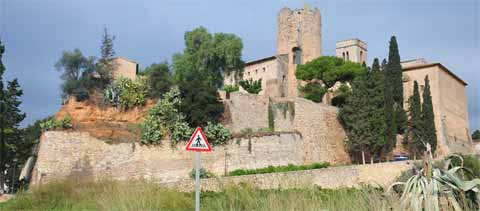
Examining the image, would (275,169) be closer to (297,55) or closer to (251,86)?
(251,86)

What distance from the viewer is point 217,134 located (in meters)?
28.5

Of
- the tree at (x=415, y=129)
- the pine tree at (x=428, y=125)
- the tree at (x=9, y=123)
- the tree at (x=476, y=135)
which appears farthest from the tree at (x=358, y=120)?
the tree at (x=476, y=135)

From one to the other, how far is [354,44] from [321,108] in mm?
22121

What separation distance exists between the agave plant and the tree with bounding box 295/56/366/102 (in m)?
30.6

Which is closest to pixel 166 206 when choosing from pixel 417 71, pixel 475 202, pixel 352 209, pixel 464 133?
pixel 352 209

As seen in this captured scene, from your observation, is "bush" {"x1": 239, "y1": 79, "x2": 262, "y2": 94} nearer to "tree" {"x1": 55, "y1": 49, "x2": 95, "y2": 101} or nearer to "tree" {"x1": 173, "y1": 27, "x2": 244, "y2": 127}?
"tree" {"x1": 173, "y1": 27, "x2": 244, "y2": 127}

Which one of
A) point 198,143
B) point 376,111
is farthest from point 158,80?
point 198,143

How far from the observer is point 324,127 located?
31.6 m

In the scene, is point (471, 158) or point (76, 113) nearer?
point (471, 158)

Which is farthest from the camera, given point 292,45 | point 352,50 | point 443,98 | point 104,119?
point 352,50

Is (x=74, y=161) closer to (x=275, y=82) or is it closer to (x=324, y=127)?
(x=324, y=127)

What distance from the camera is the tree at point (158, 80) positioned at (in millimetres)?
29688

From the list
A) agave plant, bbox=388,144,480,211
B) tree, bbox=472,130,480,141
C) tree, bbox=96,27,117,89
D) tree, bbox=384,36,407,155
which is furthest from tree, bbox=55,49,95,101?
tree, bbox=472,130,480,141

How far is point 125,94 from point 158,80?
6.86 feet
